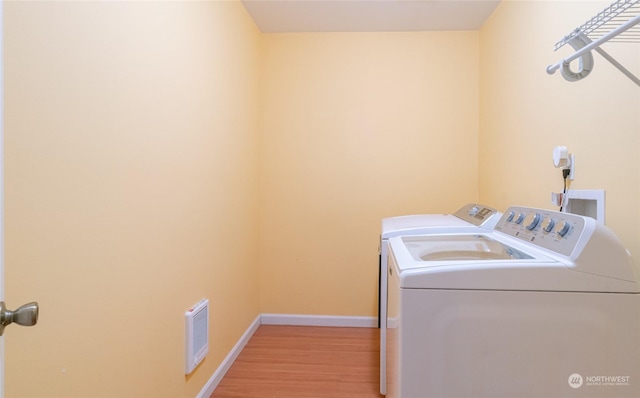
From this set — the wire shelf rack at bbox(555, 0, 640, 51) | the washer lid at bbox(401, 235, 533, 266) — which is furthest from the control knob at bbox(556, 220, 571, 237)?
the wire shelf rack at bbox(555, 0, 640, 51)

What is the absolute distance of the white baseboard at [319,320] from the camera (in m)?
2.76

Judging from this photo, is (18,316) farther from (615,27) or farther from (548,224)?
(615,27)

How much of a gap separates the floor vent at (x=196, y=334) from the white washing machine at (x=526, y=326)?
3.64 ft

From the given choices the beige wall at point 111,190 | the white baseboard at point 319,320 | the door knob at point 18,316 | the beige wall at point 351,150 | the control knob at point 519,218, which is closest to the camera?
the door knob at point 18,316

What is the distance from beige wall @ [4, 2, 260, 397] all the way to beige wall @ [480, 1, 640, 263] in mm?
1814

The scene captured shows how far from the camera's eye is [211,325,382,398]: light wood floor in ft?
6.23

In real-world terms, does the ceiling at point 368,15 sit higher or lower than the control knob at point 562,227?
higher

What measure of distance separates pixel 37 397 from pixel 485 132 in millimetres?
2859

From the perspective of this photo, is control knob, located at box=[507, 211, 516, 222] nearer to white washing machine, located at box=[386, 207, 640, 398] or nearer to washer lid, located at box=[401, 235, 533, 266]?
washer lid, located at box=[401, 235, 533, 266]

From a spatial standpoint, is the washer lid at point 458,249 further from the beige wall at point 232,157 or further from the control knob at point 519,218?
the beige wall at point 232,157

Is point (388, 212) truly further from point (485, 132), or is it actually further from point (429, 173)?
point (485, 132)

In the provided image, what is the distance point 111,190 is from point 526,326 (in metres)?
1.34

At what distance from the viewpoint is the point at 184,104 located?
1.54 meters

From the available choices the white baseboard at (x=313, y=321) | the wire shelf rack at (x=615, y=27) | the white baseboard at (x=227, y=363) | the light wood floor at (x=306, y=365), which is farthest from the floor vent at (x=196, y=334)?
the wire shelf rack at (x=615, y=27)
